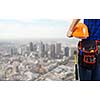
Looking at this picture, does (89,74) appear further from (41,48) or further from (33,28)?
(33,28)

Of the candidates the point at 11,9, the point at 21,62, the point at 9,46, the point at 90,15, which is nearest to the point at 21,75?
the point at 21,62

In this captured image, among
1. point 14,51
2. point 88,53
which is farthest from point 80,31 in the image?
point 14,51

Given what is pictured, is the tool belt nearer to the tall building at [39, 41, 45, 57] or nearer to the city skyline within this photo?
the city skyline

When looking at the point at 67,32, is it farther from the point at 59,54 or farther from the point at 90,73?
the point at 90,73

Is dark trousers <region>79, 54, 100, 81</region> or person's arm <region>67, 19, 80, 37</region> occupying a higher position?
person's arm <region>67, 19, 80, 37</region>

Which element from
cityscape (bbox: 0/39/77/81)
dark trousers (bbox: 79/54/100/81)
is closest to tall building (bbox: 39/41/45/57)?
cityscape (bbox: 0/39/77/81)

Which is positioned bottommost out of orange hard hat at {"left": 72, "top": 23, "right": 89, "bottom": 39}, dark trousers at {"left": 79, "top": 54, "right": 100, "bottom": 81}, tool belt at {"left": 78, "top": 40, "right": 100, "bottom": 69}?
dark trousers at {"left": 79, "top": 54, "right": 100, "bottom": 81}
